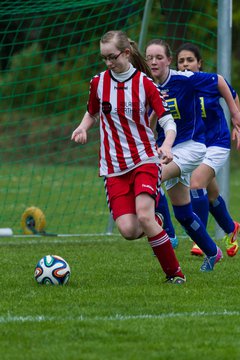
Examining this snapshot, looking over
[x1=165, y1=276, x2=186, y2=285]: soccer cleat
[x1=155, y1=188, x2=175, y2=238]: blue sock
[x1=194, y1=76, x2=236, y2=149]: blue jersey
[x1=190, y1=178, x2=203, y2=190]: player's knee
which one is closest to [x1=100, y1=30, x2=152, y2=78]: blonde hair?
[x1=165, y1=276, x2=186, y2=285]: soccer cleat

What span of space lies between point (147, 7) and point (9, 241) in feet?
9.94

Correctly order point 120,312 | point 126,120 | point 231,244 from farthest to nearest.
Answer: point 231,244
point 126,120
point 120,312

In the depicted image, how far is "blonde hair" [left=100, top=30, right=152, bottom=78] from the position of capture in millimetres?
6047

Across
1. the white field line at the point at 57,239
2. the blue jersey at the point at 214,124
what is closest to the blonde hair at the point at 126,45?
the blue jersey at the point at 214,124

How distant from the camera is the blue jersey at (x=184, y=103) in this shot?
7203 mm

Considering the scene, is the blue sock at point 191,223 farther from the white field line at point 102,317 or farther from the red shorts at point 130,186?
the white field line at point 102,317

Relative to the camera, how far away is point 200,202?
25.6 ft

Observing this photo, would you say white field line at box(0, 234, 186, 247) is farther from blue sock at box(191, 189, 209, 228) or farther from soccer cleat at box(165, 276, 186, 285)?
soccer cleat at box(165, 276, 186, 285)

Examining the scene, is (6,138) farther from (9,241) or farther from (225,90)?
(225,90)

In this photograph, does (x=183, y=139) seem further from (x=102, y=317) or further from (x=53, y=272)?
(x=102, y=317)

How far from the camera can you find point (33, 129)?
20.0m

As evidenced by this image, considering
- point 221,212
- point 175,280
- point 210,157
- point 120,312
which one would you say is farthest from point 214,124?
point 120,312

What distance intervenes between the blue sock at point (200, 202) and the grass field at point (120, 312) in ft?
1.37

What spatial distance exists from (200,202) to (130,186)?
174 centimetres
